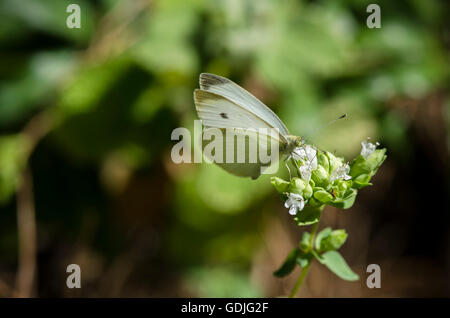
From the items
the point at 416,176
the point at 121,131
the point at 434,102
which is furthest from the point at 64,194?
the point at 434,102

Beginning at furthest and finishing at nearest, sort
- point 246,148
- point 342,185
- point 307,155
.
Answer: point 246,148, point 307,155, point 342,185

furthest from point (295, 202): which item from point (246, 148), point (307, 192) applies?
point (246, 148)

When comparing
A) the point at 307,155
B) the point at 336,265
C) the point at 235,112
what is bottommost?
the point at 336,265

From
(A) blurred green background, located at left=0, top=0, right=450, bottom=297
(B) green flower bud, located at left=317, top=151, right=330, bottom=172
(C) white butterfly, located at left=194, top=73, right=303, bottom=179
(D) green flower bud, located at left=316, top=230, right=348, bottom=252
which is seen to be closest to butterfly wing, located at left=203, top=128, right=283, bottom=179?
(C) white butterfly, located at left=194, top=73, right=303, bottom=179

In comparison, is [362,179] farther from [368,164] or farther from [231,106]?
[231,106]

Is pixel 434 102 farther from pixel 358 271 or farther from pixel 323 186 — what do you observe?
pixel 323 186

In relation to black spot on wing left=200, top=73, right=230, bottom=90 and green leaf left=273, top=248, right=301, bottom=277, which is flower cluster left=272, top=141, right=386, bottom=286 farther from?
black spot on wing left=200, top=73, right=230, bottom=90
